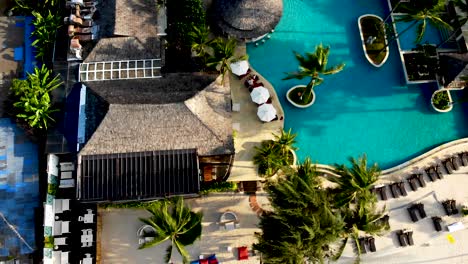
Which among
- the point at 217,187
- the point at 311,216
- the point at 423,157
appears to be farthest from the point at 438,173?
the point at 217,187

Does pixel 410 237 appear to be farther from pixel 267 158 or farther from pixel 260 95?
pixel 260 95

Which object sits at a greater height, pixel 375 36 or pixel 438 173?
pixel 375 36

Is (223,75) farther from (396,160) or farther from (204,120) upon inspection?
(396,160)

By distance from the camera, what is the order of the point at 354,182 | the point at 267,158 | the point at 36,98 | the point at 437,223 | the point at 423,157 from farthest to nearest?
the point at 423,157, the point at 437,223, the point at 267,158, the point at 36,98, the point at 354,182

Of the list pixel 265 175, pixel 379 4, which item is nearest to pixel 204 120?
pixel 265 175

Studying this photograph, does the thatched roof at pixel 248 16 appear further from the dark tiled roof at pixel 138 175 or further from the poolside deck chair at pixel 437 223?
the poolside deck chair at pixel 437 223

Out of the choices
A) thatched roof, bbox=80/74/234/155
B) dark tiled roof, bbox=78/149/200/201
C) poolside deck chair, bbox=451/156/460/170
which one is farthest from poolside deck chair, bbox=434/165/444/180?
dark tiled roof, bbox=78/149/200/201
